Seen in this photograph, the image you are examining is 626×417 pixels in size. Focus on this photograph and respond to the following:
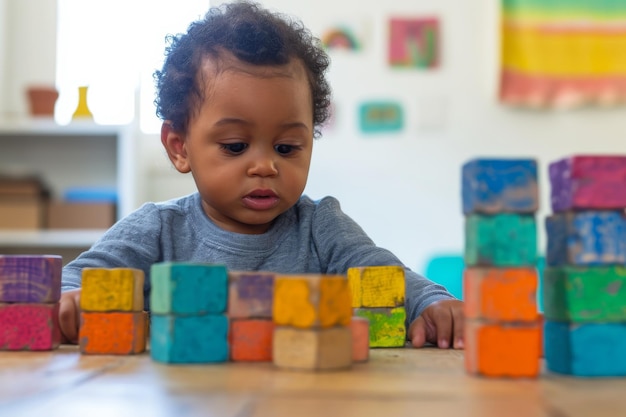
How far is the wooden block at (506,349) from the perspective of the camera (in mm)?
690

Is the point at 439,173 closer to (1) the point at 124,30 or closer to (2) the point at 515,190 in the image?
(1) the point at 124,30

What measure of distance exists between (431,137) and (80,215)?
1.68 m

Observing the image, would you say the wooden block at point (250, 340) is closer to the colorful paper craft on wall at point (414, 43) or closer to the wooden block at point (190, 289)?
the wooden block at point (190, 289)

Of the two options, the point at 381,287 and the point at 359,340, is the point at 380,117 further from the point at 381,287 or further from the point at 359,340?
the point at 359,340

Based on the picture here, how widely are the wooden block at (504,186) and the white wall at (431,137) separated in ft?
8.86

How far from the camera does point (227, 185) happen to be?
133 centimetres

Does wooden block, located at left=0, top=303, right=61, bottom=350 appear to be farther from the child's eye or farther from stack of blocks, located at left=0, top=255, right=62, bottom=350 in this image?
the child's eye

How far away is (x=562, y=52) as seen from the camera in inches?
131

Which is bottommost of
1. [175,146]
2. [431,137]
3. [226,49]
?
[175,146]

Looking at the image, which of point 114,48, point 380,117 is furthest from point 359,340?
point 114,48

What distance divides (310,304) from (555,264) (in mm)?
261

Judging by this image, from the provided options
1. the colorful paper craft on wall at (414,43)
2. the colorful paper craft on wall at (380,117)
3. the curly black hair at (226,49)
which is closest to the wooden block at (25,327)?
the curly black hair at (226,49)

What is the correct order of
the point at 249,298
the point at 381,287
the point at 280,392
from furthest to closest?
the point at 381,287 → the point at 249,298 → the point at 280,392

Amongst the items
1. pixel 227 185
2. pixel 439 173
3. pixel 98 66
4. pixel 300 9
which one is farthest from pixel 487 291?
pixel 98 66
